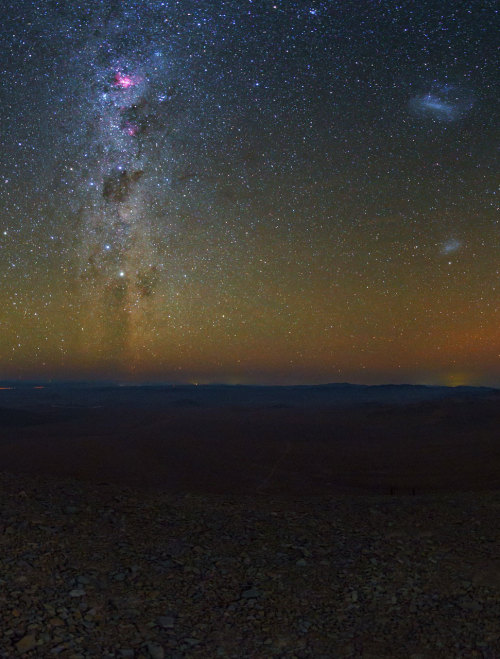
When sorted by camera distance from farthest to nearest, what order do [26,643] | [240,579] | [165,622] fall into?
[240,579] → [165,622] → [26,643]

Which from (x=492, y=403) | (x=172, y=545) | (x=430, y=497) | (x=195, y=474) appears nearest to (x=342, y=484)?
(x=195, y=474)

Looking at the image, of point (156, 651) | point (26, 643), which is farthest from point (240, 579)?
point (26, 643)

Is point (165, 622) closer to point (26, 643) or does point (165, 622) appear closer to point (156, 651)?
point (156, 651)

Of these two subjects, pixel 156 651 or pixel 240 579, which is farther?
pixel 240 579

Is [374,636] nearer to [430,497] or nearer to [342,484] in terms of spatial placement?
[430,497]

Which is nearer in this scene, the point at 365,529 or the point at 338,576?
the point at 338,576
